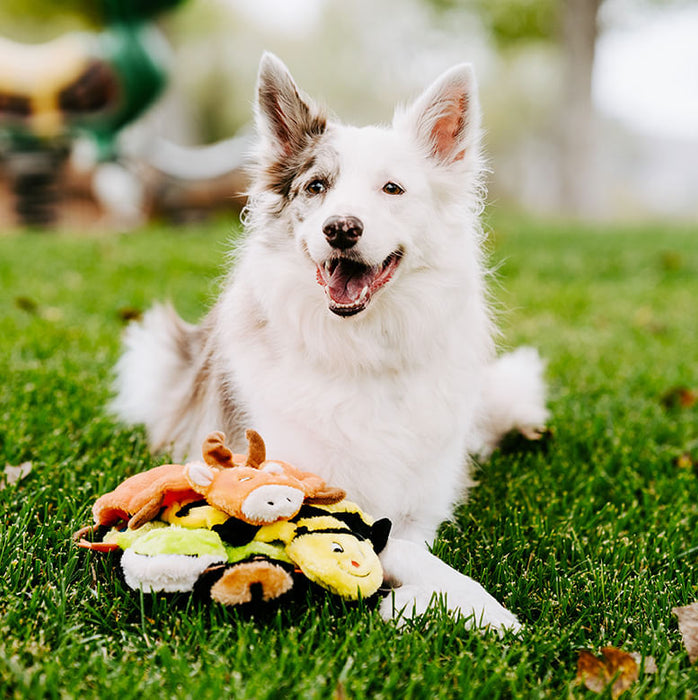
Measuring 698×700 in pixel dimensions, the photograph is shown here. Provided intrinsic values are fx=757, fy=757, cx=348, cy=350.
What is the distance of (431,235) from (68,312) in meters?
3.77

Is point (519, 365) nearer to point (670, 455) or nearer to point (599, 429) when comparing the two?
point (599, 429)

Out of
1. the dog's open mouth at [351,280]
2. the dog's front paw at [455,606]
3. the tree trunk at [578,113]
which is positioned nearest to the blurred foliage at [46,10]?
the tree trunk at [578,113]

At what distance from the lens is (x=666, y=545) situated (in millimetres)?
2707

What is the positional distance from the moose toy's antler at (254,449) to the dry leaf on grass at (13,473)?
3.46 ft

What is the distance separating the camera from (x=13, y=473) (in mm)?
2893

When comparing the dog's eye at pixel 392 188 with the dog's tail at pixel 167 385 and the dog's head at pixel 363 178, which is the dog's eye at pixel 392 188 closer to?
the dog's head at pixel 363 178

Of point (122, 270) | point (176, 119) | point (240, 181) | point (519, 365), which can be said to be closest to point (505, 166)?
point (176, 119)

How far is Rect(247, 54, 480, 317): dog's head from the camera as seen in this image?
2574mm

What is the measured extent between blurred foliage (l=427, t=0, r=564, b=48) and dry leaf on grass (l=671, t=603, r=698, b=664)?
62.7ft

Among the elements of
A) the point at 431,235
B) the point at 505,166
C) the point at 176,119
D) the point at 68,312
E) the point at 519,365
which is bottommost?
the point at 505,166

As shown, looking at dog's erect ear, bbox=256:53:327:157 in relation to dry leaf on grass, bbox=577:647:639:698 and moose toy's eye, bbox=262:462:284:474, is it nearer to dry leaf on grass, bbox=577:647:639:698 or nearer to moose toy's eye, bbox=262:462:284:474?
moose toy's eye, bbox=262:462:284:474

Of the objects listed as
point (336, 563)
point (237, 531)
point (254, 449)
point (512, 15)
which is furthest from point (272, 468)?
point (512, 15)

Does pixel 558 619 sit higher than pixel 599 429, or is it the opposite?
pixel 558 619

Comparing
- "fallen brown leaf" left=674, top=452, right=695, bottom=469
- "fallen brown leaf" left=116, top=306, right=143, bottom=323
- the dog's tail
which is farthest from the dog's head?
"fallen brown leaf" left=116, top=306, right=143, bottom=323
